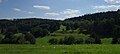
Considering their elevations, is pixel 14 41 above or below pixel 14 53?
below

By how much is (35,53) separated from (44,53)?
1.15 m

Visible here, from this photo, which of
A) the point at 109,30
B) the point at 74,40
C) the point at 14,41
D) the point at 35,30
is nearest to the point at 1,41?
the point at 14,41

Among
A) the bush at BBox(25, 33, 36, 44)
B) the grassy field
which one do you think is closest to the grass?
the grassy field

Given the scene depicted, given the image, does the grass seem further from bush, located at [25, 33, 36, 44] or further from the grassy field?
bush, located at [25, 33, 36, 44]

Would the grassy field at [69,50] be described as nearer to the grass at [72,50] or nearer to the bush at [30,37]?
the grass at [72,50]

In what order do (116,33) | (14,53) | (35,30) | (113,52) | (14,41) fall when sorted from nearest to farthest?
(113,52) → (14,53) → (14,41) → (116,33) → (35,30)

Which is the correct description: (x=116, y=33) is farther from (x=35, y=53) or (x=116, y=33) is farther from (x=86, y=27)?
(x=35, y=53)

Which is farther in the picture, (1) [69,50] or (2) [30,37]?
(2) [30,37]

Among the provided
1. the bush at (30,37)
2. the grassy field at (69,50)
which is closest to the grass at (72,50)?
the grassy field at (69,50)

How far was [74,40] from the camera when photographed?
112 meters

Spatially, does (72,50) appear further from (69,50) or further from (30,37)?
(30,37)

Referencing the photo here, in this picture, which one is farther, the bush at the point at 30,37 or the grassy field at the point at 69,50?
the bush at the point at 30,37

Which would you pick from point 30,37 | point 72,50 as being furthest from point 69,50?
point 30,37

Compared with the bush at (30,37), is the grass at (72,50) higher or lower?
higher
